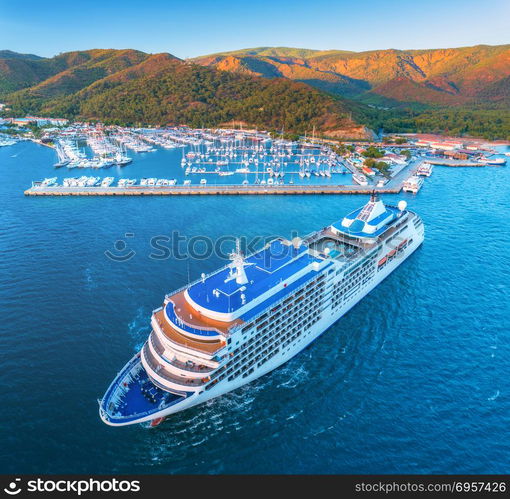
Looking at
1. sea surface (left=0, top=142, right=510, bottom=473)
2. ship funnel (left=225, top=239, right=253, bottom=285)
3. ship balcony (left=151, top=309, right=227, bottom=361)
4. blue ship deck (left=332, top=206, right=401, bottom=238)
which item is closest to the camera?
sea surface (left=0, top=142, right=510, bottom=473)

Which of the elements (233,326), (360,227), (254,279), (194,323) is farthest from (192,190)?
(233,326)

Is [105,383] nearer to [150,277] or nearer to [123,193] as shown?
[150,277]

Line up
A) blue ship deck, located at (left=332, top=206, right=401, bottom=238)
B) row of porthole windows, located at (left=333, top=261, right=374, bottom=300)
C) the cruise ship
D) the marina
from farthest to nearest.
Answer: the marina → blue ship deck, located at (left=332, top=206, right=401, bottom=238) → row of porthole windows, located at (left=333, top=261, right=374, bottom=300) → the cruise ship

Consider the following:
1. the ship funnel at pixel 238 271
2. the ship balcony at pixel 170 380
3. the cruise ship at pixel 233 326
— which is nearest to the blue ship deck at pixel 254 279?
the cruise ship at pixel 233 326

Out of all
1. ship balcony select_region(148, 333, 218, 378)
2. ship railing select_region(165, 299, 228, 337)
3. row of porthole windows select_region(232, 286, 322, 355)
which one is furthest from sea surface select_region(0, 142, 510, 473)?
ship railing select_region(165, 299, 228, 337)

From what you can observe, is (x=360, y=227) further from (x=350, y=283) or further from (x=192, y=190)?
(x=192, y=190)

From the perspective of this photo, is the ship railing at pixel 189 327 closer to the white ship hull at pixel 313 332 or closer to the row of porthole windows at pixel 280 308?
the row of porthole windows at pixel 280 308

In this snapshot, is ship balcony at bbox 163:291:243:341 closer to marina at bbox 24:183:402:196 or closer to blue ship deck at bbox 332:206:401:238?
blue ship deck at bbox 332:206:401:238
